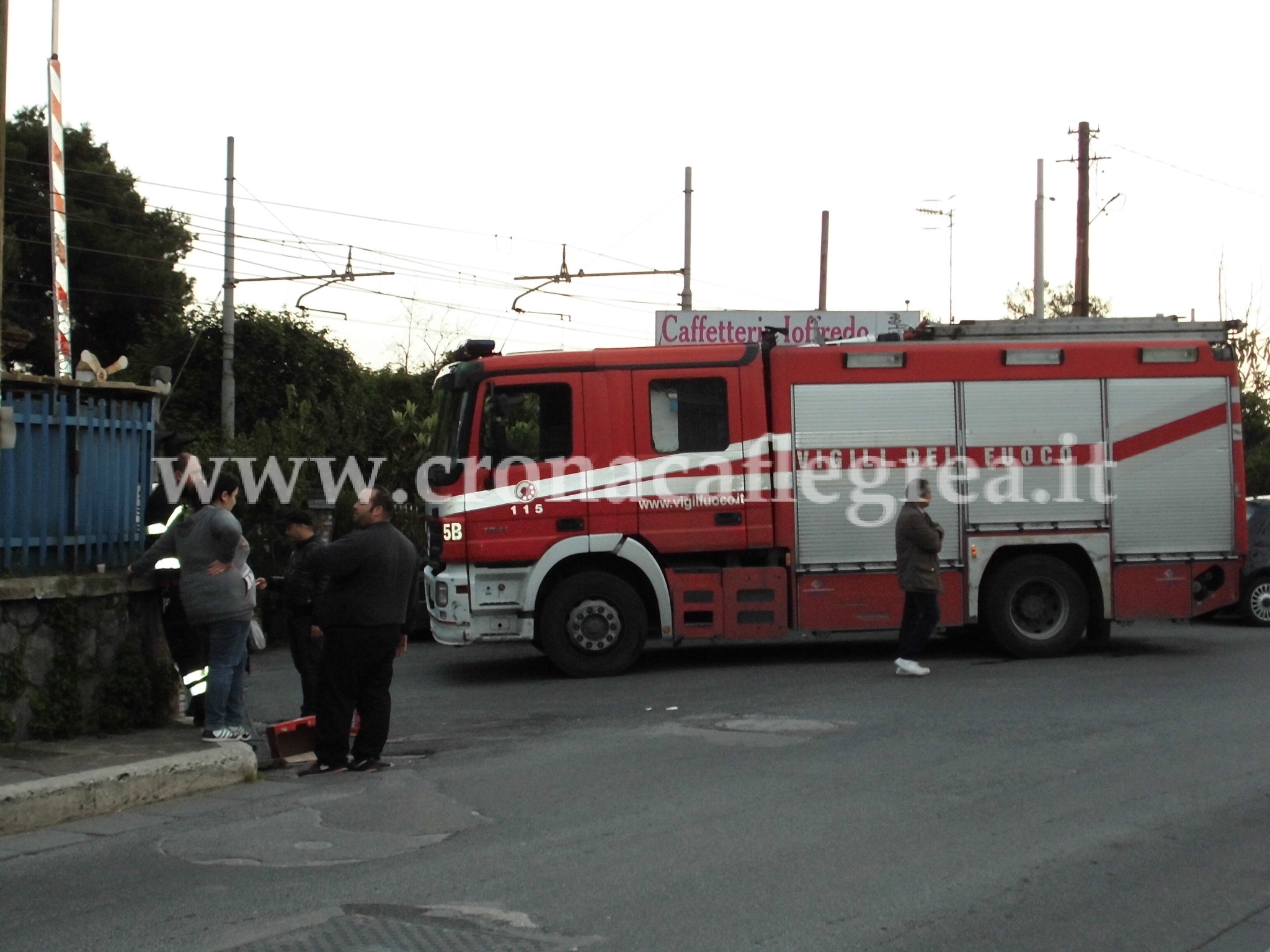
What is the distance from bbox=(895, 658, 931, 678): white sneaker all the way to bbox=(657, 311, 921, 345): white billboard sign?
16.4 meters

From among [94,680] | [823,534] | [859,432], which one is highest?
[859,432]

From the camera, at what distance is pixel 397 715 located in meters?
10.6

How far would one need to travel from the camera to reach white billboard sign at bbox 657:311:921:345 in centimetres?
2947

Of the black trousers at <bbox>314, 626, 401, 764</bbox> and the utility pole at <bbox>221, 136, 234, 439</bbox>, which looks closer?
the black trousers at <bbox>314, 626, 401, 764</bbox>

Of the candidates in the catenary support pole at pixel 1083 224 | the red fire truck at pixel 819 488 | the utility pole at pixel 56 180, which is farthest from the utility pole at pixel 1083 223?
the utility pole at pixel 56 180

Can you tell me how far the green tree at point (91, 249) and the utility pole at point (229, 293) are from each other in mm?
9919

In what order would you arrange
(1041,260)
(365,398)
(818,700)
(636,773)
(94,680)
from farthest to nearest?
(1041,260), (365,398), (818,700), (94,680), (636,773)

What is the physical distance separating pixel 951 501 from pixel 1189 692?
2.86 m

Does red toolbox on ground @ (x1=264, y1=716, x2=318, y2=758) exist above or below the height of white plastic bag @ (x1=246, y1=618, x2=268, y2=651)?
below

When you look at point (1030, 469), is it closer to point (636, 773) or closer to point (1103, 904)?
point (636, 773)

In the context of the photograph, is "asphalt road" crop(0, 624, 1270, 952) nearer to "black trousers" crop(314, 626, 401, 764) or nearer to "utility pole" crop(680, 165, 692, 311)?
"black trousers" crop(314, 626, 401, 764)

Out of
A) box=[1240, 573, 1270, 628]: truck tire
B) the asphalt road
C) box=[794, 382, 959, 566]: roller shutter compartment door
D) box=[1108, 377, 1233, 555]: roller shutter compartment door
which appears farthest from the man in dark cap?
box=[1240, 573, 1270, 628]: truck tire

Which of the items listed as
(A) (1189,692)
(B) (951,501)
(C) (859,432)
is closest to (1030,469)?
(B) (951,501)

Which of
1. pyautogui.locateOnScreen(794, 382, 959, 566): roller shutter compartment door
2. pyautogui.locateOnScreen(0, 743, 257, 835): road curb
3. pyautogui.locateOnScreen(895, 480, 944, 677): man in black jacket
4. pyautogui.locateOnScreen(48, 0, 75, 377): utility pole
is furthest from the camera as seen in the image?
pyautogui.locateOnScreen(48, 0, 75, 377): utility pole
